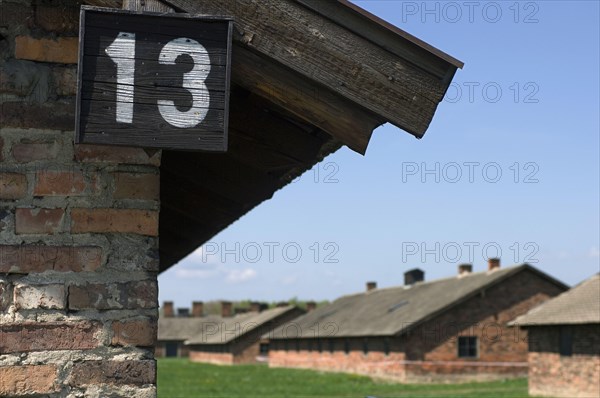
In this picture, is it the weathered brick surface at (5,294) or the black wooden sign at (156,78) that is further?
the weathered brick surface at (5,294)

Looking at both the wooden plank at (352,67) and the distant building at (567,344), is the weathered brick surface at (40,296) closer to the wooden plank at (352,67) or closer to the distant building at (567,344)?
the wooden plank at (352,67)

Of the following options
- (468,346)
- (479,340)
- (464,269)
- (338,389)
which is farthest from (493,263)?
(338,389)

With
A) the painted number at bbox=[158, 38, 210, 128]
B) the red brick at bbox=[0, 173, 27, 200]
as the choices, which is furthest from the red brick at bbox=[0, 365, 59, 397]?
the painted number at bbox=[158, 38, 210, 128]

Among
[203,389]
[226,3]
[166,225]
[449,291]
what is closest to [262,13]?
[226,3]

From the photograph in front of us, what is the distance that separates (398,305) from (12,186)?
37.6 metres

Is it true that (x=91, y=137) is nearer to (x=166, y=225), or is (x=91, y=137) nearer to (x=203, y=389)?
(x=166, y=225)

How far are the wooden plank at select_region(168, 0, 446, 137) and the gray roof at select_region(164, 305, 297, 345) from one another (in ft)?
161

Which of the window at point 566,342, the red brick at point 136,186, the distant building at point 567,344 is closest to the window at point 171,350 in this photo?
the distant building at point 567,344

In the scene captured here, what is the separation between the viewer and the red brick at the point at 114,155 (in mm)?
3447

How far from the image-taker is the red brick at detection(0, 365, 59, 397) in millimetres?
3227

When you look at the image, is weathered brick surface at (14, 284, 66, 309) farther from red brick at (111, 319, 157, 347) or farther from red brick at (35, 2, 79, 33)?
red brick at (35, 2, 79, 33)

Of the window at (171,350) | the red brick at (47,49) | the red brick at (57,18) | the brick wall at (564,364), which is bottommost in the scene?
the window at (171,350)

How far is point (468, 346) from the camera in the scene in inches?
1377

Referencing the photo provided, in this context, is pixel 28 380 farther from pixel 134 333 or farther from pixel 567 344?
pixel 567 344
